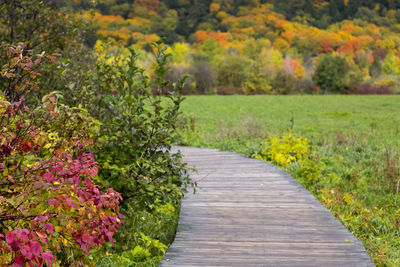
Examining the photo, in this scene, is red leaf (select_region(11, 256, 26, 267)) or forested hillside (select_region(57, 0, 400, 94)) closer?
red leaf (select_region(11, 256, 26, 267))

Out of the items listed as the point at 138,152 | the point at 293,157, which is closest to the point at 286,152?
the point at 293,157

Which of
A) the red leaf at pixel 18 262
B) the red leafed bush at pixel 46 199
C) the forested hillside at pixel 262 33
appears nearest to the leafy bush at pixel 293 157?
the red leafed bush at pixel 46 199

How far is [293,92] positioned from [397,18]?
48.5m

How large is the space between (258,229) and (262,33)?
72.7 metres

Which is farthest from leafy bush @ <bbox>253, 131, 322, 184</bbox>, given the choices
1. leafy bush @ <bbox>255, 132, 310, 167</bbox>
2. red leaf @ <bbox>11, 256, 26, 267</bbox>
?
red leaf @ <bbox>11, 256, 26, 267</bbox>

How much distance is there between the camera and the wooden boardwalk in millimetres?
3139

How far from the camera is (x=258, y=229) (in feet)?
12.3

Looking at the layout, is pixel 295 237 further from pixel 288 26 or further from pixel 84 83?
pixel 288 26

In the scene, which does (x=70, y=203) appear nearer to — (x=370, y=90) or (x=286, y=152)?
(x=286, y=152)

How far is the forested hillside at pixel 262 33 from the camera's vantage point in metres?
53.0

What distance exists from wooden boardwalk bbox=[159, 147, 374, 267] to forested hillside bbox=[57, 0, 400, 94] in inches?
1679

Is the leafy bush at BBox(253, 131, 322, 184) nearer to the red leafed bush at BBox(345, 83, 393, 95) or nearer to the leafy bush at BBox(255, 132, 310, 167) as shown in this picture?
the leafy bush at BBox(255, 132, 310, 167)

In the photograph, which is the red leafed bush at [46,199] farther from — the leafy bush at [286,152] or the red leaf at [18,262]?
the leafy bush at [286,152]

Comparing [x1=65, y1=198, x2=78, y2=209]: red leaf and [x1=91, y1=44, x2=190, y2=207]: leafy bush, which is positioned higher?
[x1=65, y1=198, x2=78, y2=209]: red leaf
